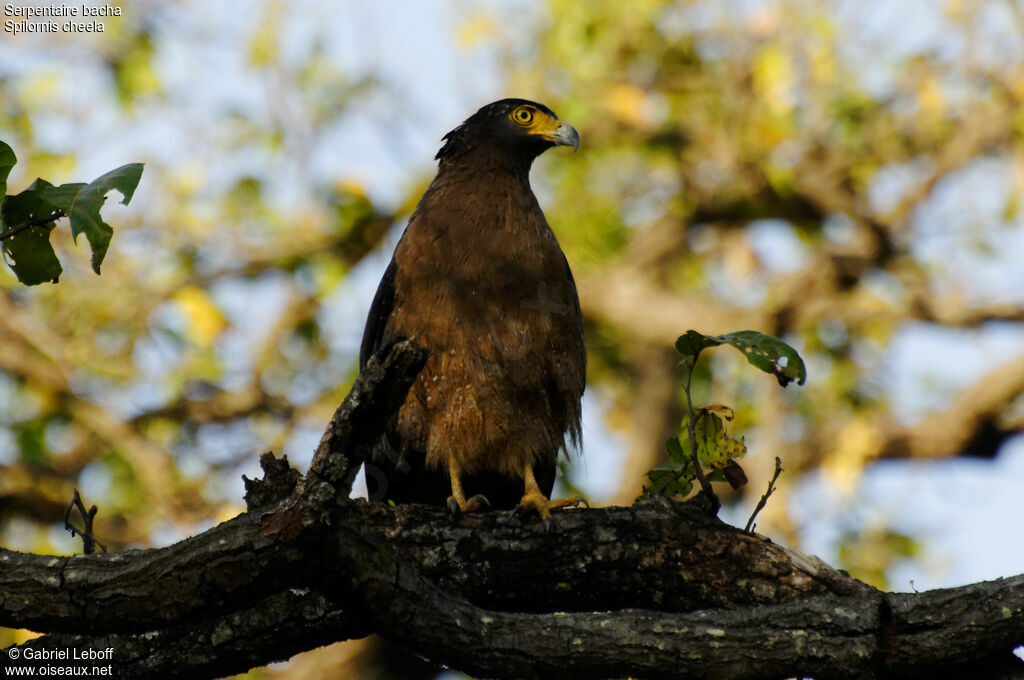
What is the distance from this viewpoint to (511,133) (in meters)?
4.98

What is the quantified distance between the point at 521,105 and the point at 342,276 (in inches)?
151

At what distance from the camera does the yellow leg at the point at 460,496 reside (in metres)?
3.97

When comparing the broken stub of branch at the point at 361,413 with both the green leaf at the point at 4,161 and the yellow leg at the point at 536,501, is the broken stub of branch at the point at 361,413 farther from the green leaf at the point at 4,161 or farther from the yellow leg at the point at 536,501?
the green leaf at the point at 4,161

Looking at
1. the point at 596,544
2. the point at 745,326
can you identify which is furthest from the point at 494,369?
the point at 745,326

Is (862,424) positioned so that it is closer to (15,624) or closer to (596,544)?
(596,544)

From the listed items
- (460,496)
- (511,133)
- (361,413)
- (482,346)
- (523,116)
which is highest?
(523,116)

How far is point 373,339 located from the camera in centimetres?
460

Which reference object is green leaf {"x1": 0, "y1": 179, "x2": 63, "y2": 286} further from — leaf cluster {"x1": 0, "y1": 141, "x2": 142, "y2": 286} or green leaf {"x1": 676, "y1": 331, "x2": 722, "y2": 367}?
green leaf {"x1": 676, "y1": 331, "x2": 722, "y2": 367}

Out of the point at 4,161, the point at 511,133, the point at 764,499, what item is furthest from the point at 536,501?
the point at 511,133

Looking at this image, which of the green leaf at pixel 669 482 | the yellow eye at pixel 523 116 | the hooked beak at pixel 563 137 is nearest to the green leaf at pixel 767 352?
the green leaf at pixel 669 482

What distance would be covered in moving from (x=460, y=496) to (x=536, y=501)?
27.9 inches

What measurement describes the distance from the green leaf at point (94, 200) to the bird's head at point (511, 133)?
236 centimetres

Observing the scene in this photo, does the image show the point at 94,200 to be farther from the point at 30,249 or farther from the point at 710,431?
the point at 710,431

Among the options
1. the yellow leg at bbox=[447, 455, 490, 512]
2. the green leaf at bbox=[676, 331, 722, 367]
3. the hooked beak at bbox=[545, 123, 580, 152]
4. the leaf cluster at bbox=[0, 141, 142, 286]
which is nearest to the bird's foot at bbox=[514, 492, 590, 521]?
the yellow leg at bbox=[447, 455, 490, 512]
